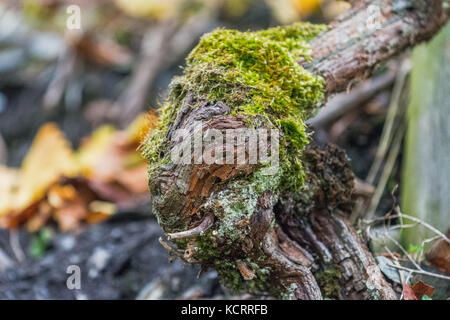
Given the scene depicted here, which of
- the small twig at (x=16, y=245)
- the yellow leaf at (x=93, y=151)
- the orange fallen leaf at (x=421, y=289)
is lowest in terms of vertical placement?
the small twig at (x=16, y=245)

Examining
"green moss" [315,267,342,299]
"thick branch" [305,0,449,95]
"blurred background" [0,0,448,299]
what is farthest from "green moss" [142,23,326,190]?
"green moss" [315,267,342,299]

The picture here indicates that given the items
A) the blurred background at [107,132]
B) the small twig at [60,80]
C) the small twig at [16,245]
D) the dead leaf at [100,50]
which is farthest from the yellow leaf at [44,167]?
the dead leaf at [100,50]

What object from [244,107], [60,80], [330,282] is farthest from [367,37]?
[60,80]

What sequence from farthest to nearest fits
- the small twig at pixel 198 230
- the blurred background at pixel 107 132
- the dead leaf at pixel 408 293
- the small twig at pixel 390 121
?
the small twig at pixel 390 121
the blurred background at pixel 107 132
the dead leaf at pixel 408 293
the small twig at pixel 198 230

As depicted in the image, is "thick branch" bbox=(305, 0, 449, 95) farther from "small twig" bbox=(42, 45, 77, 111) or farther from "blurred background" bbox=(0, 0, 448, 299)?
"small twig" bbox=(42, 45, 77, 111)

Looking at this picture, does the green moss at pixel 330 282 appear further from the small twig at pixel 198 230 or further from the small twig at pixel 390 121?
the small twig at pixel 390 121
